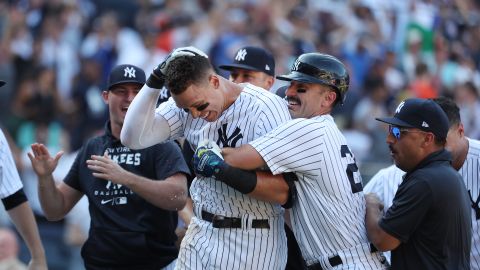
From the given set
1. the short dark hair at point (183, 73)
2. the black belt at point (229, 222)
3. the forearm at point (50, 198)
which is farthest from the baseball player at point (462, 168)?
the forearm at point (50, 198)

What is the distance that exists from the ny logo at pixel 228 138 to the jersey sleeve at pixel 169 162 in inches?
34.9

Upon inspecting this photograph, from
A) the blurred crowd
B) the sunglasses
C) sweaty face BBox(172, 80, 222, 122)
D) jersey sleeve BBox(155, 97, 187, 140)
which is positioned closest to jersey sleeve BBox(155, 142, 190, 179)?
jersey sleeve BBox(155, 97, 187, 140)

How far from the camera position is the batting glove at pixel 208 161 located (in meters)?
4.84

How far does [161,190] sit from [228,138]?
0.80 metres

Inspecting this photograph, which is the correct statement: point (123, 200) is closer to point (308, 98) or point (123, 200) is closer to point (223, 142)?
point (223, 142)

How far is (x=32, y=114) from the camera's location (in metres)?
11.6

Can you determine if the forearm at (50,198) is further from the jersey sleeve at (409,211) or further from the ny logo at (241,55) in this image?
the jersey sleeve at (409,211)

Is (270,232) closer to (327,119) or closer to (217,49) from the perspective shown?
(327,119)

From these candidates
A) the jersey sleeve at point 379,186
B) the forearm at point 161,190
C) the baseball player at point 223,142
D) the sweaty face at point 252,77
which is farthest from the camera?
the sweaty face at point 252,77

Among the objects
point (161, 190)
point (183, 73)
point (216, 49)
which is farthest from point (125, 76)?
point (216, 49)

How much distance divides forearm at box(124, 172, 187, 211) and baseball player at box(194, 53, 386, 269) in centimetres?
84

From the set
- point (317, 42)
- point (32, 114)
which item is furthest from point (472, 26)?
point (32, 114)

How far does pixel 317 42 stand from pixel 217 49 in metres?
2.19

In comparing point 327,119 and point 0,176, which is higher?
point 327,119
